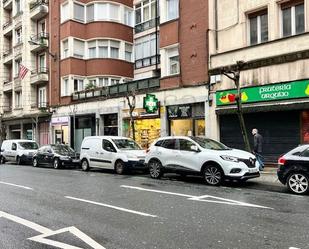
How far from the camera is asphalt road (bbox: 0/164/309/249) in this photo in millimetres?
6172

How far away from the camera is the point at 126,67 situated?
3062 centimetres

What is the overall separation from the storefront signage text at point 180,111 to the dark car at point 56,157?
578cm

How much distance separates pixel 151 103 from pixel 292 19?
8755mm

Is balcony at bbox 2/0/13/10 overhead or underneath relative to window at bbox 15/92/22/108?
overhead

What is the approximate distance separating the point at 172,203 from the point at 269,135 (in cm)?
926

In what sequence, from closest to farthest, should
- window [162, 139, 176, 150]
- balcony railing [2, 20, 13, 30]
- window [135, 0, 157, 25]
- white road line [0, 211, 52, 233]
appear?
1. white road line [0, 211, 52, 233]
2. window [162, 139, 176, 150]
3. window [135, 0, 157, 25]
4. balcony railing [2, 20, 13, 30]

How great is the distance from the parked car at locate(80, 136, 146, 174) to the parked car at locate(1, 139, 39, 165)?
7437mm

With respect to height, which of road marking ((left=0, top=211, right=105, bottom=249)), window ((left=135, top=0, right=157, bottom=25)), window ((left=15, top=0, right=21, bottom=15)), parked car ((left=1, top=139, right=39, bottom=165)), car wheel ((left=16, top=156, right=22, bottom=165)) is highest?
window ((left=15, top=0, right=21, bottom=15))

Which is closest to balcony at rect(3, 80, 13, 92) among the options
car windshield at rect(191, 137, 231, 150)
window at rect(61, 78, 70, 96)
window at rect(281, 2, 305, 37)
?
window at rect(61, 78, 70, 96)

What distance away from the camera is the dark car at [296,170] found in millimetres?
10766

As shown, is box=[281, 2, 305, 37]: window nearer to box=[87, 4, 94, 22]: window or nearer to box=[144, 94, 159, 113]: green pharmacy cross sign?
box=[144, 94, 159, 113]: green pharmacy cross sign

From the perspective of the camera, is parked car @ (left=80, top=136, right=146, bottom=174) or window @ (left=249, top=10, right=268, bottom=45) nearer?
parked car @ (left=80, top=136, right=146, bottom=174)

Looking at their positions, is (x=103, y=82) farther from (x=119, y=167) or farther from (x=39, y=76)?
(x=119, y=167)

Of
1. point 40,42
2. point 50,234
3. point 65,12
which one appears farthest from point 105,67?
point 50,234
